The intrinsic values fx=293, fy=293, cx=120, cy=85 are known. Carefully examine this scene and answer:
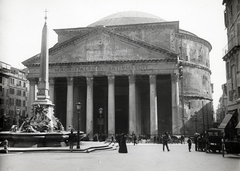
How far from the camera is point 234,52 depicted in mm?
17703

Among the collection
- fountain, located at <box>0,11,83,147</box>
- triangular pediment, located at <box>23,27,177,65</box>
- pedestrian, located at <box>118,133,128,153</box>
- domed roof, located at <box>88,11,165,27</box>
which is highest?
domed roof, located at <box>88,11,165,27</box>

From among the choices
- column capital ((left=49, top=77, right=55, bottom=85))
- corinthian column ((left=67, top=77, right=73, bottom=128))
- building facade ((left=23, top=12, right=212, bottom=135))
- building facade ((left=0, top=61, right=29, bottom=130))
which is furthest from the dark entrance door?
building facade ((left=0, top=61, right=29, bottom=130))

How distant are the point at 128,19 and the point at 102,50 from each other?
14536 millimetres

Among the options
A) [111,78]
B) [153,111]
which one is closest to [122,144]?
[153,111]

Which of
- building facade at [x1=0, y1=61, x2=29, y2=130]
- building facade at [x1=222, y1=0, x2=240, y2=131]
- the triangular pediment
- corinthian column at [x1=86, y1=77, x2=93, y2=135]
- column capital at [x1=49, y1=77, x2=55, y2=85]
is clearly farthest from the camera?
building facade at [x1=0, y1=61, x2=29, y2=130]

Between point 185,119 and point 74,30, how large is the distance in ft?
64.7

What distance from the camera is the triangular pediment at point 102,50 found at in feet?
106

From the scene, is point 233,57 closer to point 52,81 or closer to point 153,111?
point 153,111

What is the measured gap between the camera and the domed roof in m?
45.0

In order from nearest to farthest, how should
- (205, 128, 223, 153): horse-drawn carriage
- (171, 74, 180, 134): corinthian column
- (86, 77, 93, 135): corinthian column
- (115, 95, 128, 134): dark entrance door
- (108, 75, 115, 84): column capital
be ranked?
(205, 128, 223, 153): horse-drawn carriage → (171, 74, 180, 134): corinthian column → (86, 77, 93, 135): corinthian column → (108, 75, 115, 84): column capital → (115, 95, 128, 134): dark entrance door

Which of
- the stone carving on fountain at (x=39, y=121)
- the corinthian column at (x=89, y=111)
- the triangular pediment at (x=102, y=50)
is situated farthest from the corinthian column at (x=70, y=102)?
the stone carving on fountain at (x=39, y=121)

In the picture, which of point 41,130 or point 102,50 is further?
point 102,50

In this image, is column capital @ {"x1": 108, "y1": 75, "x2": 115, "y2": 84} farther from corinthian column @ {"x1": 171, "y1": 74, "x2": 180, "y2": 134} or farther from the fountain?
the fountain

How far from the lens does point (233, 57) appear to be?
17859 millimetres
